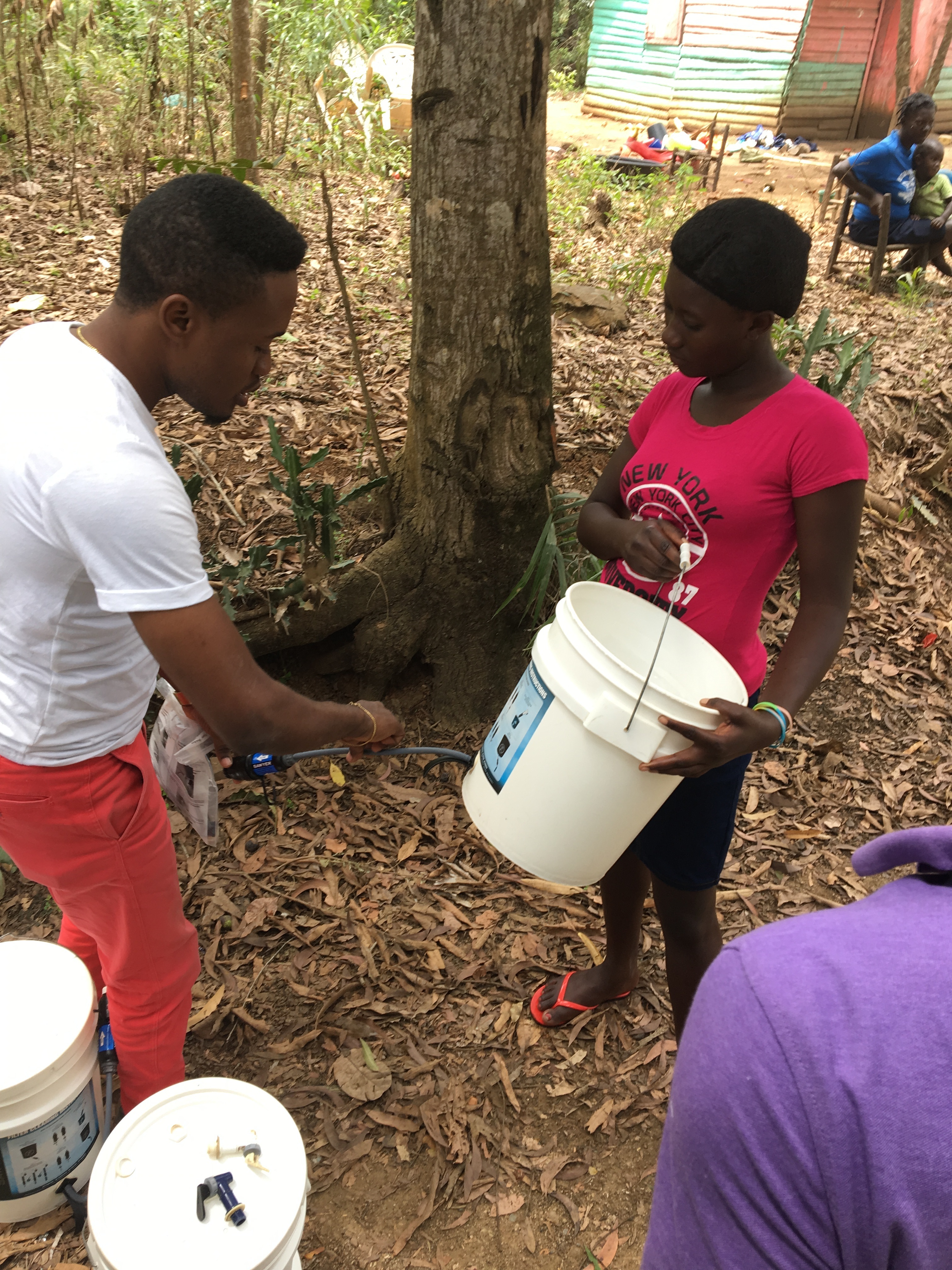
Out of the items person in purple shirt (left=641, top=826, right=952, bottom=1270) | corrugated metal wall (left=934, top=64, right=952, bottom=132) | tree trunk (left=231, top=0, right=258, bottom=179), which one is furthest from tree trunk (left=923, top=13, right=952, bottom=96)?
person in purple shirt (left=641, top=826, right=952, bottom=1270)

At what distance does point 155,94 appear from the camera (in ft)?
21.3

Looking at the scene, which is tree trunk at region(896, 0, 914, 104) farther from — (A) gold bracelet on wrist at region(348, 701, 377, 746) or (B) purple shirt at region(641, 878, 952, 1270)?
(B) purple shirt at region(641, 878, 952, 1270)

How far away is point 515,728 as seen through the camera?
1862 mm

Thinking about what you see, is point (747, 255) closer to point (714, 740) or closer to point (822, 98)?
point (714, 740)

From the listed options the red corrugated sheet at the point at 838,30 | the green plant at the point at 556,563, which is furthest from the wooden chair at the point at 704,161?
the green plant at the point at 556,563

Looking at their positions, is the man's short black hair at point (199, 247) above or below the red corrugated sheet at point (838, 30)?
below

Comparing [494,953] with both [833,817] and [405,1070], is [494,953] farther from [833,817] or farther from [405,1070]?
[833,817]

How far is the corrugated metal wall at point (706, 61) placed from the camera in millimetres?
13859

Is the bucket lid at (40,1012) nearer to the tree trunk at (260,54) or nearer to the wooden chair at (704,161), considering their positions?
the tree trunk at (260,54)

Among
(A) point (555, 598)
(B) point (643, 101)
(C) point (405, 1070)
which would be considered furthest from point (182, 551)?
(B) point (643, 101)

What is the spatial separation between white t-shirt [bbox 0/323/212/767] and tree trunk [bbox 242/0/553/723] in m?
1.66

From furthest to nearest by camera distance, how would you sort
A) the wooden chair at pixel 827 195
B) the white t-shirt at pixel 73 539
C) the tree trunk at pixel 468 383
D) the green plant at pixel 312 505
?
the wooden chair at pixel 827 195 < the green plant at pixel 312 505 < the tree trunk at pixel 468 383 < the white t-shirt at pixel 73 539

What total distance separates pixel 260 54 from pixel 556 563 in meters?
6.90

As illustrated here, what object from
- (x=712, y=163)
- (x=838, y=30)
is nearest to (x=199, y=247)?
(x=712, y=163)
